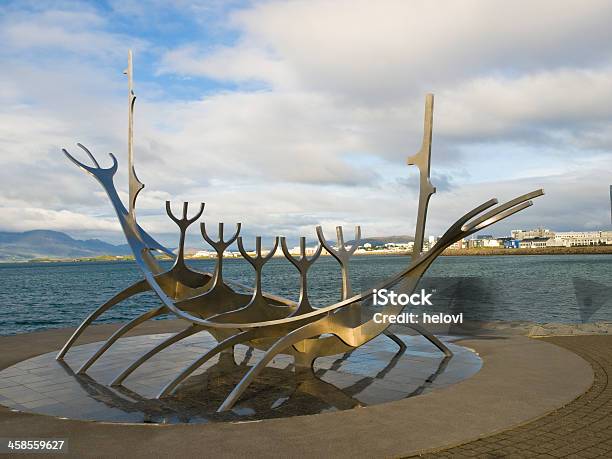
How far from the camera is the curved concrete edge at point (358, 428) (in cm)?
651

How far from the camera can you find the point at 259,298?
38.2 feet

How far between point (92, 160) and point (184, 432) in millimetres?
8713

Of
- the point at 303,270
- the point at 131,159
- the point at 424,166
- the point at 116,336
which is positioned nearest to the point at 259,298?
the point at 303,270

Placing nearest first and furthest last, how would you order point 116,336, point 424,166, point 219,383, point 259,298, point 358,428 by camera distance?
point 358,428 < point 424,166 < point 219,383 < point 259,298 < point 116,336

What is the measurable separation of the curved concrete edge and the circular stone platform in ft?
2.66

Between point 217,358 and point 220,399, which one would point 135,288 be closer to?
point 217,358

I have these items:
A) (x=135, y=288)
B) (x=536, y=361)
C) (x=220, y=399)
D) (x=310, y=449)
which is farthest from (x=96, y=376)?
(x=536, y=361)

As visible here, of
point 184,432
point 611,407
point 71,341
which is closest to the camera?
point 184,432

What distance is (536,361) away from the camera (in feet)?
37.8

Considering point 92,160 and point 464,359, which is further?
point 92,160

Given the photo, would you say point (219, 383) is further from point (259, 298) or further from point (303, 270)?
point (303, 270)

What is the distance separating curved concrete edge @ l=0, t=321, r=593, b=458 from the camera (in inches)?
256

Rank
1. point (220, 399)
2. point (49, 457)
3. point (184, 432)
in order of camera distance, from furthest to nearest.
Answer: point (220, 399) < point (184, 432) < point (49, 457)

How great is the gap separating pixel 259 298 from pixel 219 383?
6.41ft
